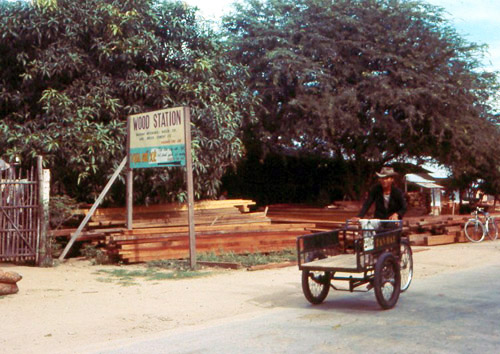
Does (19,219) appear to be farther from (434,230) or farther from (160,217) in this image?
(434,230)

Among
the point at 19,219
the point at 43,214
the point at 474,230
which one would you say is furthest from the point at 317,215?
the point at 19,219

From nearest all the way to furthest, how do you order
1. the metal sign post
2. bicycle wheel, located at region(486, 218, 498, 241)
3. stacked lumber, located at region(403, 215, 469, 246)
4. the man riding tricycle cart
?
the man riding tricycle cart → the metal sign post → stacked lumber, located at region(403, 215, 469, 246) → bicycle wheel, located at region(486, 218, 498, 241)

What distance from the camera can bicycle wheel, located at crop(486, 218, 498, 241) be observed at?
19.9 m

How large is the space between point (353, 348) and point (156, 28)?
1231cm

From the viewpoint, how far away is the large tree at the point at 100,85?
14133mm

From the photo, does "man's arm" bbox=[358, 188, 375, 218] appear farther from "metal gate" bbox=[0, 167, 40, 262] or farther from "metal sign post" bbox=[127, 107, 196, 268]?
"metal gate" bbox=[0, 167, 40, 262]

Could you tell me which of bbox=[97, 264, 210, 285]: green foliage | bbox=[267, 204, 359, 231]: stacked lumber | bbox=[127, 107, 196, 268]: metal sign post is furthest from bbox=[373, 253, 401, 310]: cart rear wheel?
bbox=[267, 204, 359, 231]: stacked lumber

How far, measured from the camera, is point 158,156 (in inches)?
511

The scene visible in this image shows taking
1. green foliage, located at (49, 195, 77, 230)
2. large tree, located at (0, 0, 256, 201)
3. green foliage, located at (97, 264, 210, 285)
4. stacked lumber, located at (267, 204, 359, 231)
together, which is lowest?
green foliage, located at (97, 264, 210, 285)

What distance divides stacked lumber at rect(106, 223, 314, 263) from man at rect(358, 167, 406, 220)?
570cm

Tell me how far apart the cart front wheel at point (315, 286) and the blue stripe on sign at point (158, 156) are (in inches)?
192

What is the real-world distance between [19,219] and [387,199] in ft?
25.2

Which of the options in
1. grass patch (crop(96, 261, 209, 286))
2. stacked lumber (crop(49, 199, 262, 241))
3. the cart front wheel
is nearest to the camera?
the cart front wheel

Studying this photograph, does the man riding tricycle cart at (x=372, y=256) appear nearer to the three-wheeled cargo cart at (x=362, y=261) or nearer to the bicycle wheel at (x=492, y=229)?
the three-wheeled cargo cart at (x=362, y=261)
